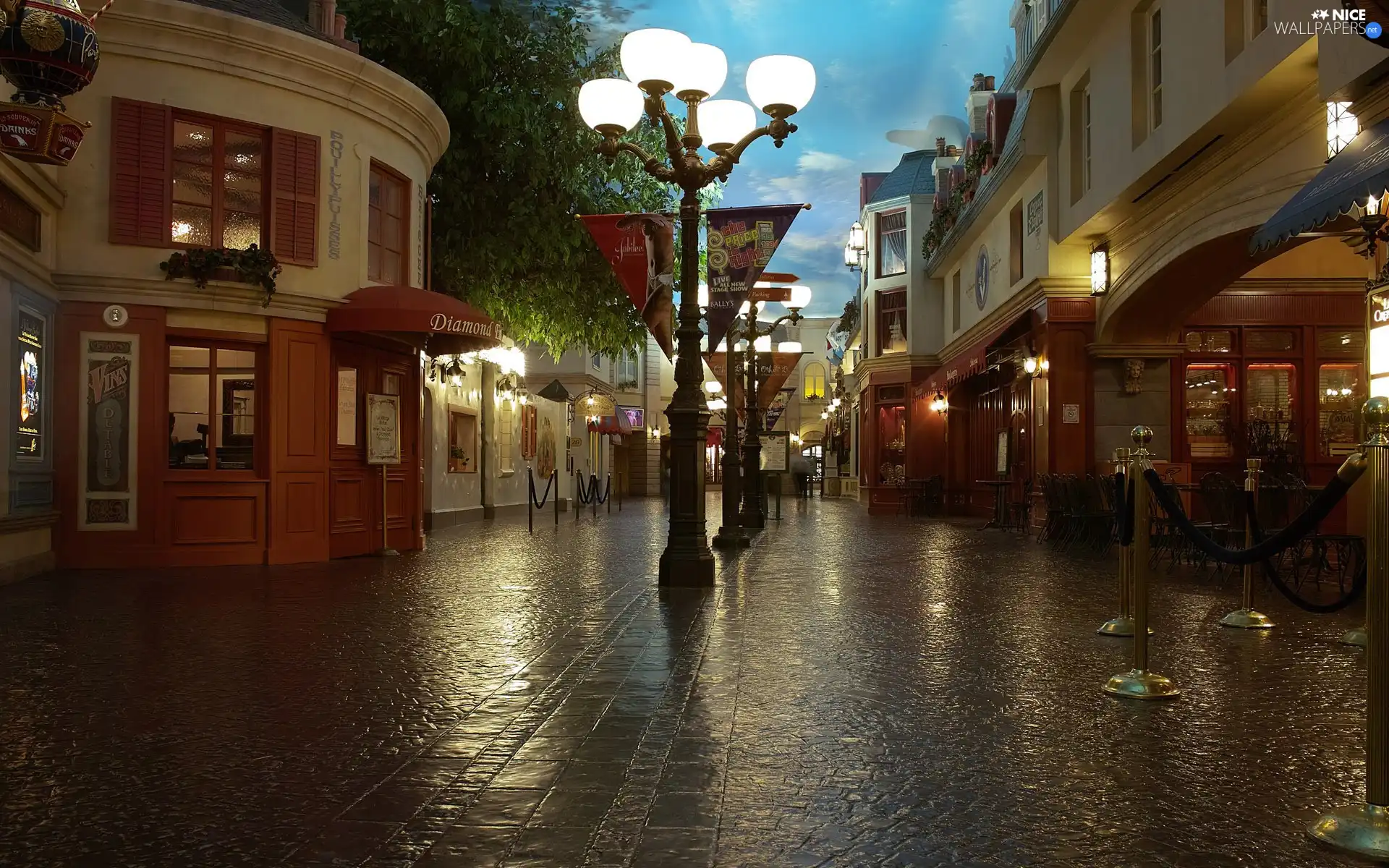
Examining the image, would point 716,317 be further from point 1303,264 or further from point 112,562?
point 1303,264

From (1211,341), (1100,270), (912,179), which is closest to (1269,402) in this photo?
(1211,341)

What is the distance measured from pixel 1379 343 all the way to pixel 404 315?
32.5 feet

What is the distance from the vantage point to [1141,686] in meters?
5.49

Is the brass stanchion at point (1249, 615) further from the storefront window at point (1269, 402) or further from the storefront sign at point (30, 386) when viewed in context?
the storefront sign at point (30, 386)

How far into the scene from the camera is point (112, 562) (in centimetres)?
1199

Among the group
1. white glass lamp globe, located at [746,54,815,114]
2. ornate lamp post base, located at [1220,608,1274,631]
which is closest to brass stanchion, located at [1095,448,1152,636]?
ornate lamp post base, located at [1220,608,1274,631]

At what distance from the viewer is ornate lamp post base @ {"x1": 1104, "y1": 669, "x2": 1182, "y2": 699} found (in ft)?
17.8

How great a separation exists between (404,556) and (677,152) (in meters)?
6.84

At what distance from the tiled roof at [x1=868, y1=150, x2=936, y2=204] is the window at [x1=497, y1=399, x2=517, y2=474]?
1463 centimetres

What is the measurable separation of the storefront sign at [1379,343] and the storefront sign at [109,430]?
38.5 feet

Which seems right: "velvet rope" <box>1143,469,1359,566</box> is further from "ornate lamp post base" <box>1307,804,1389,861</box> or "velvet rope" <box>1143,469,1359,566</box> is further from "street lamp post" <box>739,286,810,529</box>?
"street lamp post" <box>739,286,810,529</box>

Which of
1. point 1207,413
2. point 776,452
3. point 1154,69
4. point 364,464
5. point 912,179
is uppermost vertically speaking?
point 912,179

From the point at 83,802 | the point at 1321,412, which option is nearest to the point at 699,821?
the point at 83,802

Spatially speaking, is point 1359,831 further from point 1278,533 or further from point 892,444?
point 892,444
